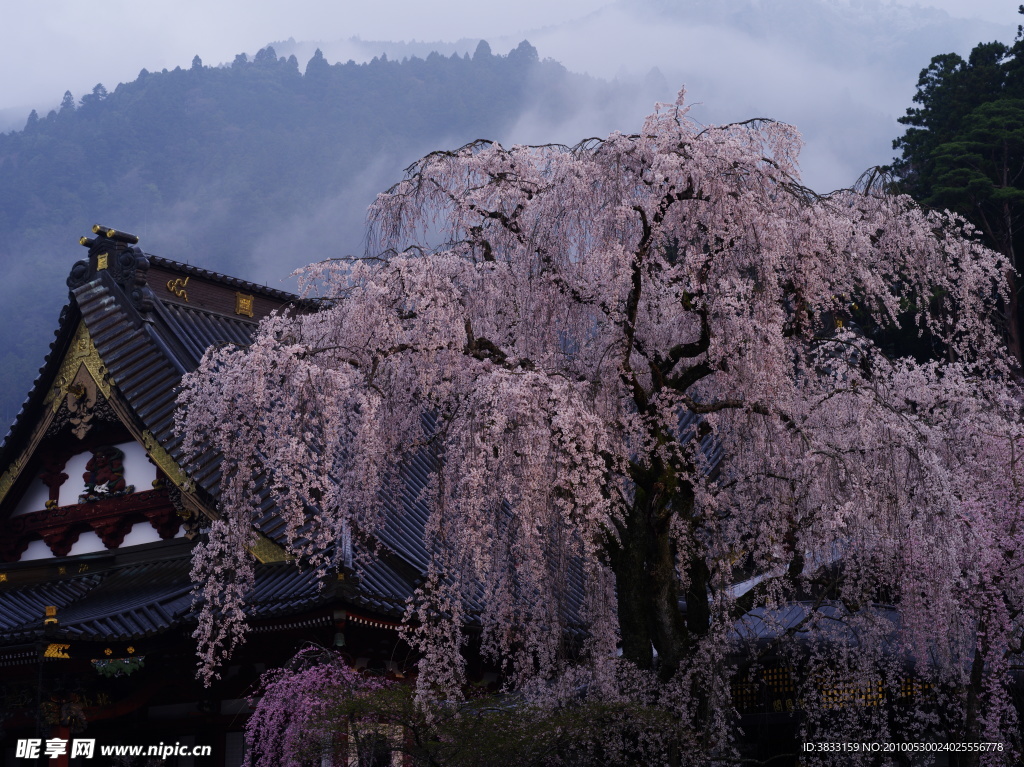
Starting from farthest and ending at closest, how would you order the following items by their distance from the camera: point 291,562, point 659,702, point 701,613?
point 291,562, point 701,613, point 659,702

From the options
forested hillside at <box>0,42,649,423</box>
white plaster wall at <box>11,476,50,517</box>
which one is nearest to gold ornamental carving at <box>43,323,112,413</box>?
white plaster wall at <box>11,476,50,517</box>

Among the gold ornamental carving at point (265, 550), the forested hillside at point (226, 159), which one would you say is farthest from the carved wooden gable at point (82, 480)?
the forested hillside at point (226, 159)

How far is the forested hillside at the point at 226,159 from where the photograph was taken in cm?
9550

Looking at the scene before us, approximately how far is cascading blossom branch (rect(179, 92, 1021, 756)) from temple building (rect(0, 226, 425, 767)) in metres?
1.37

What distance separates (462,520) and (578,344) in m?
2.47

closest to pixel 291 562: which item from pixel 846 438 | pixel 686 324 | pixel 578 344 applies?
pixel 578 344

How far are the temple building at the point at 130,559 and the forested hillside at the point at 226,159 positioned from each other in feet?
201

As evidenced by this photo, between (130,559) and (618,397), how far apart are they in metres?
8.38

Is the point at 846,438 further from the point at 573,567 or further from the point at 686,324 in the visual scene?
the point at 573,567

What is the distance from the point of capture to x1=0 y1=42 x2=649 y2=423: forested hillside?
313 feet

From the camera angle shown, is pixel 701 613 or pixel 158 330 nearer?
pixel 701 613

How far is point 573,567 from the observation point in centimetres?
1666

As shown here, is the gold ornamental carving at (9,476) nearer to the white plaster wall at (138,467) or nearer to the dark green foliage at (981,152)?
the white plaster wall at (138,467)

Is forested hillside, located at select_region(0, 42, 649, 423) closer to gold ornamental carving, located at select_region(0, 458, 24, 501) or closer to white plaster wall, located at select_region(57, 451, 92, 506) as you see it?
gold ornamental carving, located at select_region(0, 458, 24, 501)
